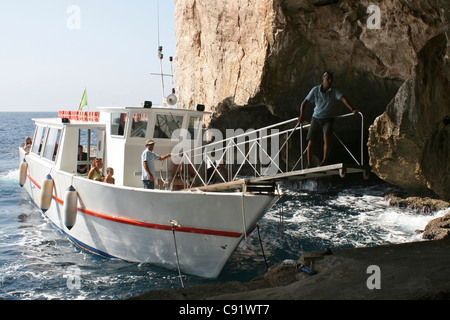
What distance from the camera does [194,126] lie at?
469 inches

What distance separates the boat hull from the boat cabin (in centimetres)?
102

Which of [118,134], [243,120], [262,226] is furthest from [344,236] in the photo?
[243,120]

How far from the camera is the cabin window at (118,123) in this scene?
11391 millimetres

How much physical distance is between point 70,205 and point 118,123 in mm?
2334

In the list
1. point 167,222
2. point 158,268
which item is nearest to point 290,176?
point 167,222

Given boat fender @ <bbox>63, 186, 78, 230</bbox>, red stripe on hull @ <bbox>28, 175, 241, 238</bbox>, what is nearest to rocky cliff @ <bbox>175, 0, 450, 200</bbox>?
red stripe on hull @ <bbox>28, 175, 241, 238</bbox>

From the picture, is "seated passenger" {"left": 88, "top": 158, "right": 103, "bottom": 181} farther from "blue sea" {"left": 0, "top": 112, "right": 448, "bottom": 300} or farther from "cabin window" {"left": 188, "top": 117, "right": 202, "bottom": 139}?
"cabin window" {"left": 188, "top": 117, "right": 202, "bottom": 139}

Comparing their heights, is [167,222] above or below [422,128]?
below

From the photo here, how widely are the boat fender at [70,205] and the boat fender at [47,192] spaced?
1.67m

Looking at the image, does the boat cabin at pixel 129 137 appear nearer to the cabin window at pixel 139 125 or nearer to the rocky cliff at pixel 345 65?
the cabin window at pixel 139 125

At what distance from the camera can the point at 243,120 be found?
2125 centimetres

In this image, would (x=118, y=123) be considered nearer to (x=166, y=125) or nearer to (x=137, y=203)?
(x=166, y=125)
